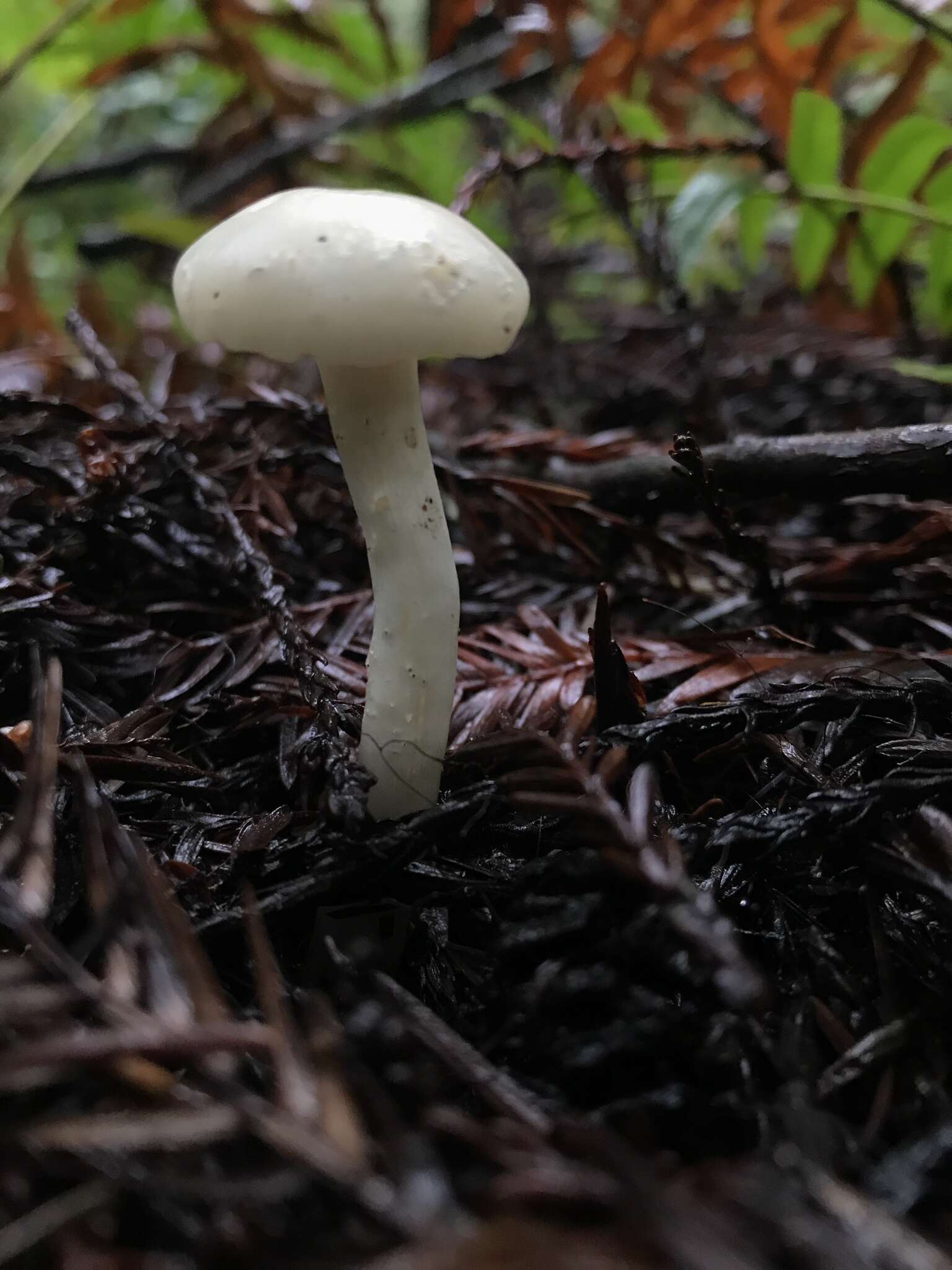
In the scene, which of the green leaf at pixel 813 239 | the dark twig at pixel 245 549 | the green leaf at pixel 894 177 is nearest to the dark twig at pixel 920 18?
the green leaf at pixel 894 177

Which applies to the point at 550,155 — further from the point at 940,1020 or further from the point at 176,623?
the point at 940,1020

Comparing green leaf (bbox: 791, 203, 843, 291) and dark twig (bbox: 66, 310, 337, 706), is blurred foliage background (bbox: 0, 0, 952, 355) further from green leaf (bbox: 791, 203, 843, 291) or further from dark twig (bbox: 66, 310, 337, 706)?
dark twig (bbox: 66, 310, 337, 706)

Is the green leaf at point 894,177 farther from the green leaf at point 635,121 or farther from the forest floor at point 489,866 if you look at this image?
the forest floor at point 489,866

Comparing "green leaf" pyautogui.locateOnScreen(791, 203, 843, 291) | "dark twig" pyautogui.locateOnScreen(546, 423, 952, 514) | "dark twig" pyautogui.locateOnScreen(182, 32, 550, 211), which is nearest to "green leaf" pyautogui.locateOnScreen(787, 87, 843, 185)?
"green leaf" pyautogui.locateOnScreen(791, 203, 843, 291)

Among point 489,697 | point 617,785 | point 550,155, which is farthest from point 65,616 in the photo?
point 550,155

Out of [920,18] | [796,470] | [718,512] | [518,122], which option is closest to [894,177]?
[920,18]
